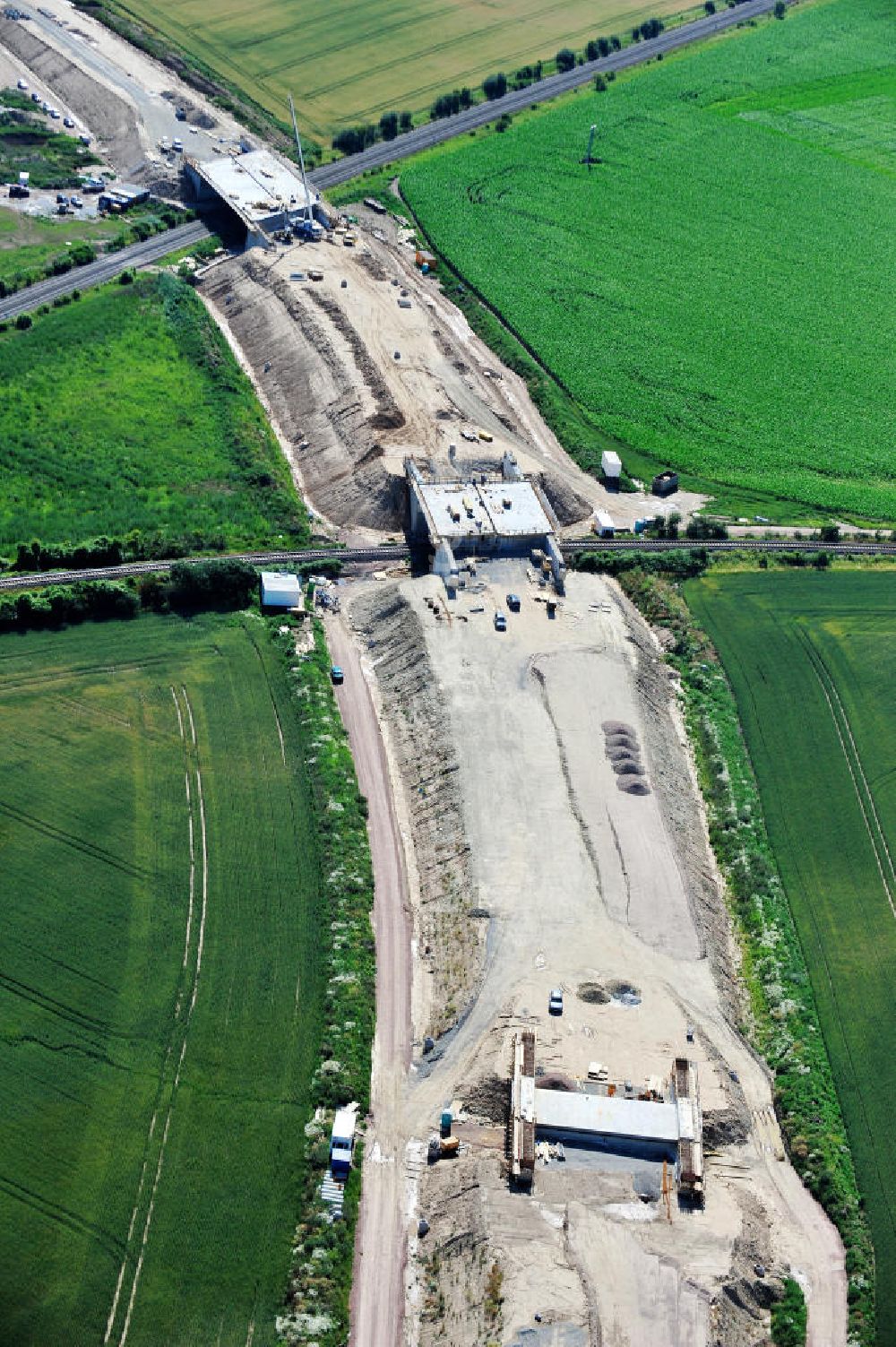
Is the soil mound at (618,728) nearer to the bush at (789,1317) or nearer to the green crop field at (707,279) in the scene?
the green crop field at (707,279)

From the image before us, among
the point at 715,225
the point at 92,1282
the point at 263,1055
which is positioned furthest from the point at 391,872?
the point at 715,225

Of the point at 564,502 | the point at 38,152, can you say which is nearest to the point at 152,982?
the point at 564,502

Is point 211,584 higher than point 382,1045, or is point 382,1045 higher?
point 211,584

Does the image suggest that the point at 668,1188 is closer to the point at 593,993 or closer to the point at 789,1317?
the point at 789,1317

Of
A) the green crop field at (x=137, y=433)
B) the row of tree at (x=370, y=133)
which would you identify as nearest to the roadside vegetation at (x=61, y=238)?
the green crop field at (x=137, y=433)

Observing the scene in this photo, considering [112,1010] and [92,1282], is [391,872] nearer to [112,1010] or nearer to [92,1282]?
[112,1010]

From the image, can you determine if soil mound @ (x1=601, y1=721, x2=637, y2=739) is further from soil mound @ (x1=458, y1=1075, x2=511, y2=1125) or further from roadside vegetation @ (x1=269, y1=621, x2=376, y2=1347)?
soil mound @ (x1=458, y1=1075, x2=511, y2=1125)
